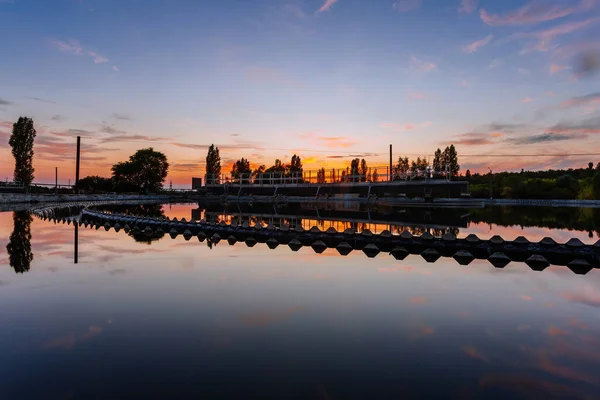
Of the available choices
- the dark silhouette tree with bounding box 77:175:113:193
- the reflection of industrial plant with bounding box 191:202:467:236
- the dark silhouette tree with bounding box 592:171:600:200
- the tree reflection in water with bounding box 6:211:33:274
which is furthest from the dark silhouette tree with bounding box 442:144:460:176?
the tree reflection in water with bounding box 6:211:33:274

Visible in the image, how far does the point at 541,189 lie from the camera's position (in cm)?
7331

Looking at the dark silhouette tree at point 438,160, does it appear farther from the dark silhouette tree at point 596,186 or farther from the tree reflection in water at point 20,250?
the tree reflection in water at point 20,250

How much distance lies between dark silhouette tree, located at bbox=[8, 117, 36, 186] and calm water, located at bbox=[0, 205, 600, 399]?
67549 millimetres

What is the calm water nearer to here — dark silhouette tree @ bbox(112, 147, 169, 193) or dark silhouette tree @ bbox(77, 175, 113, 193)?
dark silhouette tree @ bbox(112, 147, 169, 193)

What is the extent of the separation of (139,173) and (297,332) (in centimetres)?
9231

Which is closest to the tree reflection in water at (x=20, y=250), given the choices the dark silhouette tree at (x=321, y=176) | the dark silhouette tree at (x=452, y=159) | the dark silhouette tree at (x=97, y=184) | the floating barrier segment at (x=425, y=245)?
the floating barrier segment at (x=425, y=245)

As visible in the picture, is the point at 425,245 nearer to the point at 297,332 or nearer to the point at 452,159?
the point at 297,332

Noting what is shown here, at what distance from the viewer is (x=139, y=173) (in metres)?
90.1

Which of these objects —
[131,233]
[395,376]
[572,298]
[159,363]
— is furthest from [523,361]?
[131,233]

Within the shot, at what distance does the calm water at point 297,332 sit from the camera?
461cm

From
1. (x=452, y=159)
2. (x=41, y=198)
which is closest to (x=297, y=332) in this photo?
(x=41, y=198)

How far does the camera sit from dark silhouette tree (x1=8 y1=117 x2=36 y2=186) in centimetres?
6594

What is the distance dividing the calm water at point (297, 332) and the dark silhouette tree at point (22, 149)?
67549mm

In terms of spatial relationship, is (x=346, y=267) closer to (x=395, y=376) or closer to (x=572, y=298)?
(x=572, y=298)
